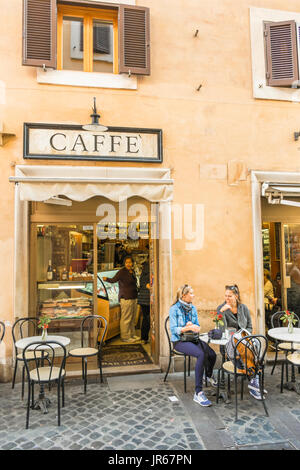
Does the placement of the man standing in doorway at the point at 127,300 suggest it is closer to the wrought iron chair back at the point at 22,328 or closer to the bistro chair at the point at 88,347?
the bistro chair at the point at 88,347

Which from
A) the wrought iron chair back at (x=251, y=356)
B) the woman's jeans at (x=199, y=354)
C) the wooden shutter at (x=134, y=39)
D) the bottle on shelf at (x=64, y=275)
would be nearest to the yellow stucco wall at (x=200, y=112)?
the wooden shutter at (x=134, y=39)

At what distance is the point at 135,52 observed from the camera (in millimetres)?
5891

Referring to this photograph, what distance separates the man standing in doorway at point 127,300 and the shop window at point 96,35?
4.11 metres

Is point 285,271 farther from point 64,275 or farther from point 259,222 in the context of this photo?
point 64,275

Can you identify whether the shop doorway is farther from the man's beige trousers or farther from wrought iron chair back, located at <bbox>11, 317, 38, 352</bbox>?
wrought iron chair back, located at <bbox>11, 317, 38, 352</bbox>

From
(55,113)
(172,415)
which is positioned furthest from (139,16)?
(172,415)

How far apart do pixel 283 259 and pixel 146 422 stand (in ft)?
16.6

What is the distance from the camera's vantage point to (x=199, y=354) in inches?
183

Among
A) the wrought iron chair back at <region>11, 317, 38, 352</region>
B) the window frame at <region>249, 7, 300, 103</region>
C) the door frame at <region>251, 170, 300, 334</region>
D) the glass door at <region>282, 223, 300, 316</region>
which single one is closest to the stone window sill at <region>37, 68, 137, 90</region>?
the window frame at <region>249, 7, 300, 103</region>

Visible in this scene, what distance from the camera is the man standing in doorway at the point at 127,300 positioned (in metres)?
7.62

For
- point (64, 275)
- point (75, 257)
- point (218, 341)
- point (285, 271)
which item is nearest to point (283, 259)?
point (285, 271)

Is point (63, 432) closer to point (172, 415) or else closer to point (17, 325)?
point (172, 415)

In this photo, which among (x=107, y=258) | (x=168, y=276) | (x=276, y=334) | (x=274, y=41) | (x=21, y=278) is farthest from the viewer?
(x=107, y=258)
